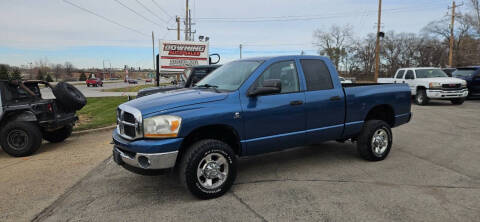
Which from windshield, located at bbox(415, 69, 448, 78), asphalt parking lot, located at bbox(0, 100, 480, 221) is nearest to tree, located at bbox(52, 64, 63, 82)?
windshield, located at bbox(415, 69, 448, 78)

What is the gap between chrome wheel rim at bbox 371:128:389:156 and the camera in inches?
204

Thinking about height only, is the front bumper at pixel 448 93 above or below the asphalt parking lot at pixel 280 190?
above

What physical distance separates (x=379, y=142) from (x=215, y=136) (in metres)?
3.05

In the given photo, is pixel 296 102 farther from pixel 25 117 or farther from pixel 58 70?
pixel 58 70

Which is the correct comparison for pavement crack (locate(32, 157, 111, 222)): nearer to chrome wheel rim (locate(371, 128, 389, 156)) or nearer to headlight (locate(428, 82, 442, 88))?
chrome wheel rim (locate(371, 128, 389, 156))

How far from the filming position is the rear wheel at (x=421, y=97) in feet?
45.2

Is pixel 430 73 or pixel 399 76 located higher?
pixel 430 73

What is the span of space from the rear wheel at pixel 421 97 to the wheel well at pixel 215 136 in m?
12.9

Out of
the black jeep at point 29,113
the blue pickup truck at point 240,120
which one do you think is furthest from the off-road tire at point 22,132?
the blue pickup truck at point 240,120

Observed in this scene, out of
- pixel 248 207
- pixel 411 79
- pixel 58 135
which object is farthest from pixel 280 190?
pixel 411 79

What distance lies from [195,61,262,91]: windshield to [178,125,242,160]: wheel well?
0.58 meters

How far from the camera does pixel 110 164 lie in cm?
545

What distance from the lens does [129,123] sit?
3633mm

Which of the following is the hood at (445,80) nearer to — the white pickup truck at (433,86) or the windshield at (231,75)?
the white pickup truck at (433,86)
